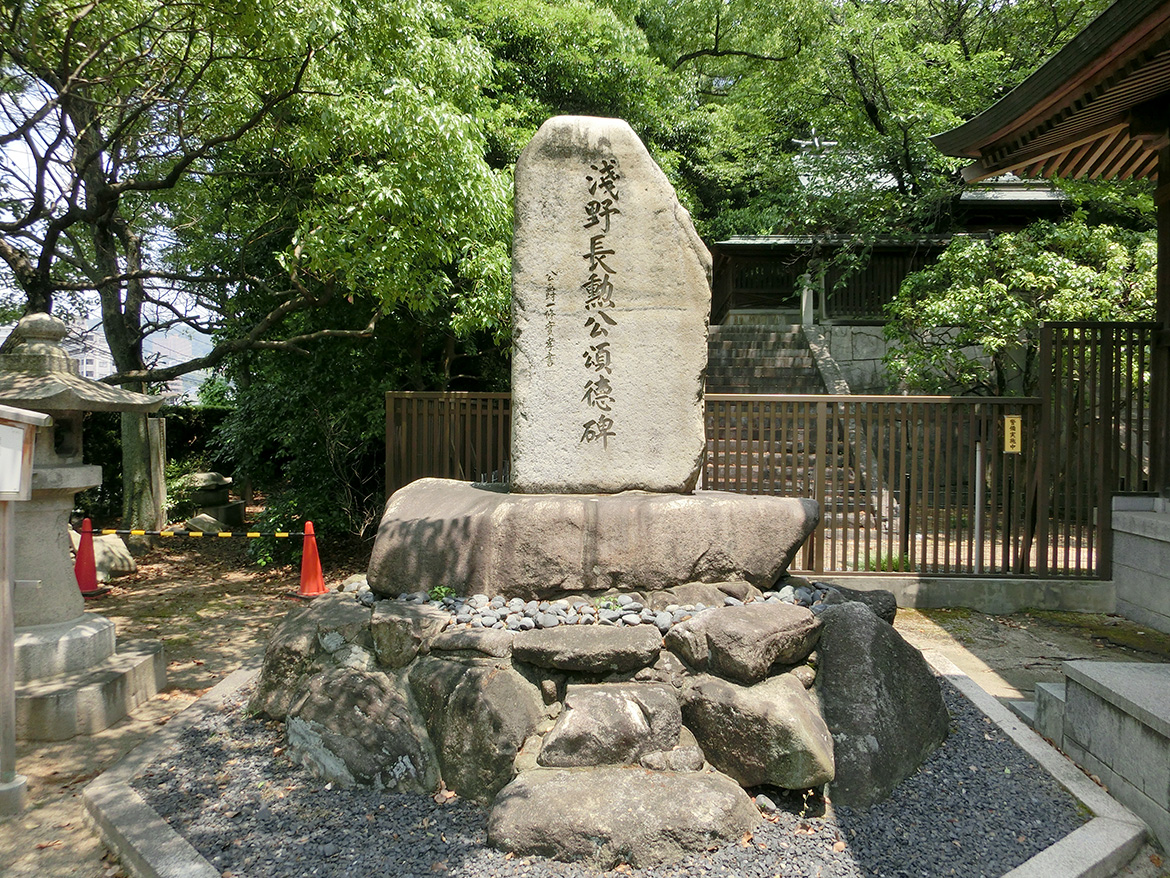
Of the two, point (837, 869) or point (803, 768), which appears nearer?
point (837, 869)

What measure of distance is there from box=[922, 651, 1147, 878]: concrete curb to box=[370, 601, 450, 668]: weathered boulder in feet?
9.96

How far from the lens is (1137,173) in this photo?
322 inches

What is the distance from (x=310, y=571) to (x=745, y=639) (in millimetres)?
5973

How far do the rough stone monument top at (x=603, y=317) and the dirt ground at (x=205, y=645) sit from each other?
3.05 metres

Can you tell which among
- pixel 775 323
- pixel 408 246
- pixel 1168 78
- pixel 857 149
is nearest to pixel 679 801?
pixel 408 246

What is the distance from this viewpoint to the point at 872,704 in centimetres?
409

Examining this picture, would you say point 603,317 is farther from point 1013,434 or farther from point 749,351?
point 749,351

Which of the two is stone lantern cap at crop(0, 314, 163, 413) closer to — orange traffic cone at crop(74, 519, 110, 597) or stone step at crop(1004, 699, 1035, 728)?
orange traffic cone at crop(74, 519, 110, 597)

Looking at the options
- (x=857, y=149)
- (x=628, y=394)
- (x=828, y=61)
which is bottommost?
(x=628, y=394)

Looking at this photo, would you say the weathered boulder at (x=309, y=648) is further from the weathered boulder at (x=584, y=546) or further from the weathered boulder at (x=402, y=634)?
the weathered boulder at (x=584, y=546)

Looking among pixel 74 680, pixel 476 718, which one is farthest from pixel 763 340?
pixel 74 680

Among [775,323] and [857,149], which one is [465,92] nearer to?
[857,149]

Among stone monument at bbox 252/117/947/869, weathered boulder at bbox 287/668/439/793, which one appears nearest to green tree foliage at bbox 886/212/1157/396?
stone monument at bbox 252/117/947/869

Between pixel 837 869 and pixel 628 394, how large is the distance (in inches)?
119
